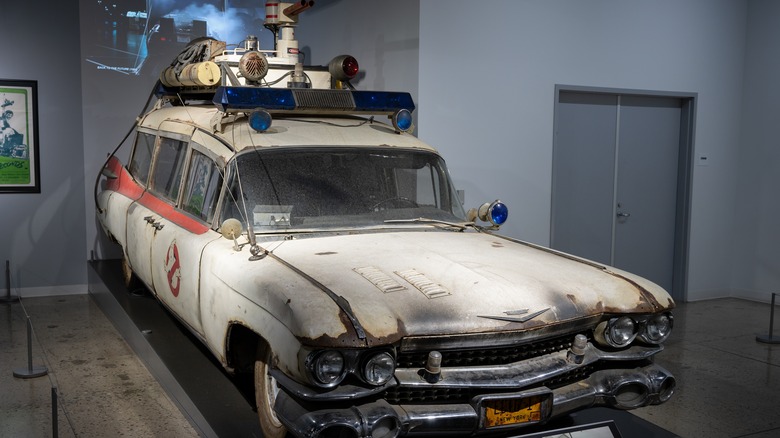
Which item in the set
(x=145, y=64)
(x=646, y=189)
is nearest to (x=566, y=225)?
(x=646, y=189)

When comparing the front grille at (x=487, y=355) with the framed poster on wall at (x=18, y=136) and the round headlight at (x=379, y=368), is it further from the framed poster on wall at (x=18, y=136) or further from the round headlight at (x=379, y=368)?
the framed poster on wall at (x=18, y=136)

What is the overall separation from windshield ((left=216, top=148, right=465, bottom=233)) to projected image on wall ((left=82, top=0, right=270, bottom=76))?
15.3 ft

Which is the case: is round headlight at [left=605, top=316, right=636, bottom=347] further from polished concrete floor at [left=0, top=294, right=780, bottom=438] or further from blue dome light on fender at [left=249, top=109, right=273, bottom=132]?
blue dome light on fender at [left=249, top=109, right=273, bottom=132]

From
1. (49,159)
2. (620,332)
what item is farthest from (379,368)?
(49,159)

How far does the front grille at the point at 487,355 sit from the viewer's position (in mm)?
3918

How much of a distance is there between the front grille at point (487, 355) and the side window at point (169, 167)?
9.78 ft

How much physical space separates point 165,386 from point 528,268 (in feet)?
9.30

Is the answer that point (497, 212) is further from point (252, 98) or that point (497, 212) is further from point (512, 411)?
point (512, 411)

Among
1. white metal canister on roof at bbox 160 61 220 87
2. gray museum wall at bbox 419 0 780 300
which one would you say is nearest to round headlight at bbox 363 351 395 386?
white metal canister on roof at bbox 160 61 220 87

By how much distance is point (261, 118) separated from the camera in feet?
17.6

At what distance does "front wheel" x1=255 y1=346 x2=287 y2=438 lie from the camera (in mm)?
4285

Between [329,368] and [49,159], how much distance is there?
21.9 ft

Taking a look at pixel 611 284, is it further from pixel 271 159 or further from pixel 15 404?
pixel 15 404

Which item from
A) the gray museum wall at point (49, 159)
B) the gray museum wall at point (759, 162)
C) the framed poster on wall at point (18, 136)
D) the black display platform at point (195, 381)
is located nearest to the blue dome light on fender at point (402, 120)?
the black display platform at point (195, 381)
